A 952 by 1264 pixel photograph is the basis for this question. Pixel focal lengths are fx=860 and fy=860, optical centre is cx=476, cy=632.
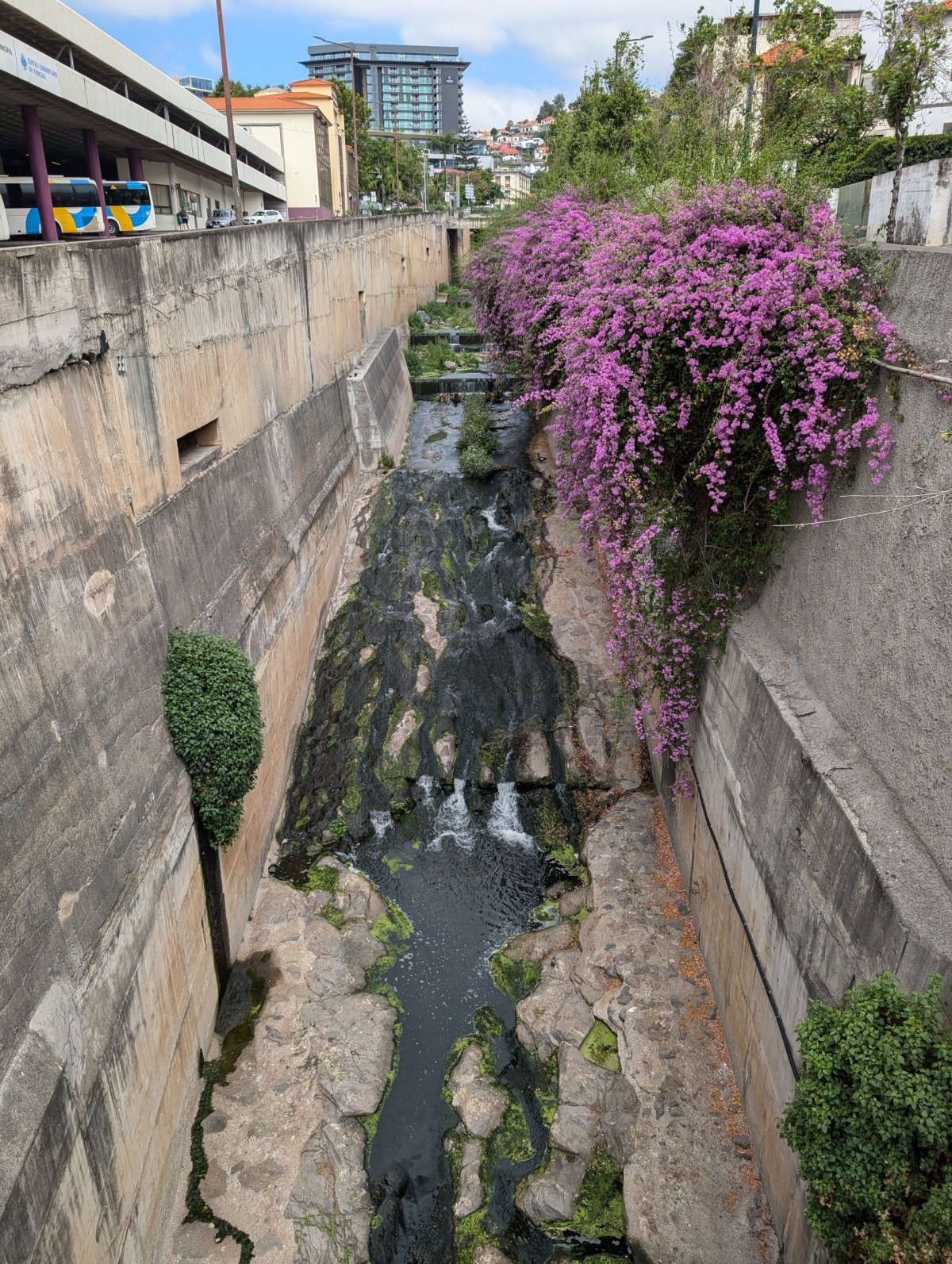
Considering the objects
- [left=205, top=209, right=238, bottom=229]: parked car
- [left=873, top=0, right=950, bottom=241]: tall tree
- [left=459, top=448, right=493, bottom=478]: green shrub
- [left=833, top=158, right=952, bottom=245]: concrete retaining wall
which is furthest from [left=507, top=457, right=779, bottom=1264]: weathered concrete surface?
[left=205, top=209, right=238, bottom=229]: parked car

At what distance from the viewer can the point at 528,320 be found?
607 inches

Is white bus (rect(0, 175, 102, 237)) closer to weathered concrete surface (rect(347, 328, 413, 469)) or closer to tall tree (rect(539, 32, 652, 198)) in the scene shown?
weathered concrete surface (rect(347, 328, 413, 469))

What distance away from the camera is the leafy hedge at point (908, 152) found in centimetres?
1254

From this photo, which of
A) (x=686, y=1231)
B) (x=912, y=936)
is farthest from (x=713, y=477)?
(x=686, y=1231)

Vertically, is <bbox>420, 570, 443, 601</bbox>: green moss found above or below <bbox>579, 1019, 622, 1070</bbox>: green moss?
above

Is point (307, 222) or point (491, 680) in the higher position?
point (307, 222)

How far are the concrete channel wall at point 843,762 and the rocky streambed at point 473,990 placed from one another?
979 millimetres

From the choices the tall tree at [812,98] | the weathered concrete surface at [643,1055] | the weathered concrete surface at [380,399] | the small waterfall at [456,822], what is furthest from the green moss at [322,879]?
the weathered concrete surface at [380,399]

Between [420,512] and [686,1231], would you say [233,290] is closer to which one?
[420,512]

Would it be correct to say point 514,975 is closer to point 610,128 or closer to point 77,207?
point 610,128

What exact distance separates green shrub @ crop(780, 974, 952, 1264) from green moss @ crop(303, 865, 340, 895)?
21.9 ft

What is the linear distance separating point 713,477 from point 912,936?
412 cm

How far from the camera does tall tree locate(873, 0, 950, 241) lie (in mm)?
8094

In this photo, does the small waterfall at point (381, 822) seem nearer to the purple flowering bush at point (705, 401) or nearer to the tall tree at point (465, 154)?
the purple flowering bush at point (705, 401)
